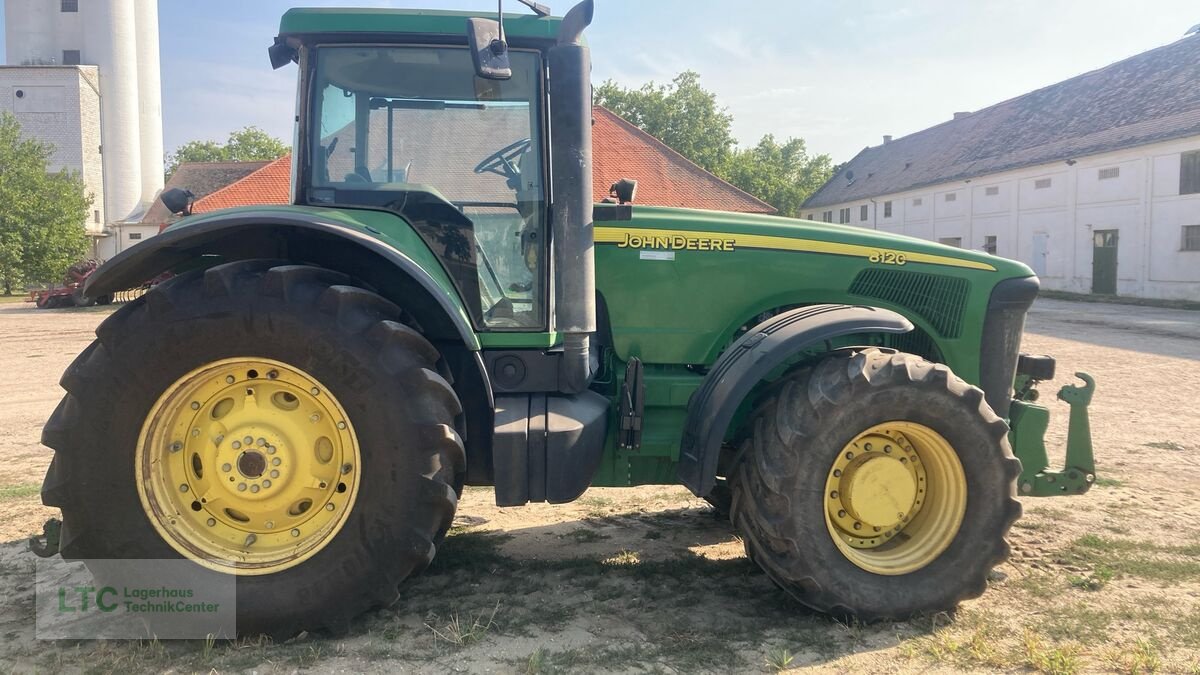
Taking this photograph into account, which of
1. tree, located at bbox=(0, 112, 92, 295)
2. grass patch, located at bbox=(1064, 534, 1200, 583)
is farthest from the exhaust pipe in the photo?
tree, located at bbox=(0, 112, 92, 295)

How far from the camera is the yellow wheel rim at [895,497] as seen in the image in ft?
11.0

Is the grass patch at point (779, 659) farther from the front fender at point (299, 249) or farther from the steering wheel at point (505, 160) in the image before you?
the steering wheel at point (505, 160)

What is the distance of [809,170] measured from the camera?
2485 inches

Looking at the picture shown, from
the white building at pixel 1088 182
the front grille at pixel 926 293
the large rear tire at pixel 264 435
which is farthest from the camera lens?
the white building at pixel 1088 182

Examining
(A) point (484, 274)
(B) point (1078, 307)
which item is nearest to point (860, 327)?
(A) point (484, 274)

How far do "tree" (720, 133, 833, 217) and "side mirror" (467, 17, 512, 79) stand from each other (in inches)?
1898

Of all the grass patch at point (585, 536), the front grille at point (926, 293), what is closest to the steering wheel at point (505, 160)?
the front grille at point (926, 293)

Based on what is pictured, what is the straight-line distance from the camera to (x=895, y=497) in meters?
3.38

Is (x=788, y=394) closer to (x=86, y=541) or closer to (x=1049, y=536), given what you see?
(x=1049, y=536)

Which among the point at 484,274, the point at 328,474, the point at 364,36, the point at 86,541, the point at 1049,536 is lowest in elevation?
the point at 1049,536

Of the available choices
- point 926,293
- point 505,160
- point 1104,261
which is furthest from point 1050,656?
point 1104,261

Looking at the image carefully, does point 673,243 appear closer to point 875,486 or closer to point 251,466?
point 875,486

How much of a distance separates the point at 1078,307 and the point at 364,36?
23.6 meters

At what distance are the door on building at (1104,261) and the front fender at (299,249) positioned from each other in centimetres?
2843
